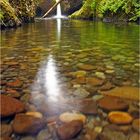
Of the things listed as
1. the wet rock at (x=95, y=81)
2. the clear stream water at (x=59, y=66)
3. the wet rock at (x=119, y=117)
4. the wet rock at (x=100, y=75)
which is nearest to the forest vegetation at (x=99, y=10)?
the clear stream water at (x=59, y=66)

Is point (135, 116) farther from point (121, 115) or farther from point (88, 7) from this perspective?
point (88, 7)

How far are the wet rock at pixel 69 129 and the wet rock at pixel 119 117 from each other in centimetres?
29

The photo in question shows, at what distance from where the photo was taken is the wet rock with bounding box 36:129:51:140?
2113 millimetres

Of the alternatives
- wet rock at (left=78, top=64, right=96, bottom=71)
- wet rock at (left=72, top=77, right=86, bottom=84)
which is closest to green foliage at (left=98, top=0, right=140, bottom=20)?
wet rock at (left=78, top=64, right=96, bottom=71)

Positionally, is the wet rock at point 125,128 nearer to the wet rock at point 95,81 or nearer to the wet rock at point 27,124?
the wet rock at point 27,124

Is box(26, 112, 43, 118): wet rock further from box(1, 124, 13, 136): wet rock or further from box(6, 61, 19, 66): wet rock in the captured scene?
box(6, 61, 19, 66): wet rock

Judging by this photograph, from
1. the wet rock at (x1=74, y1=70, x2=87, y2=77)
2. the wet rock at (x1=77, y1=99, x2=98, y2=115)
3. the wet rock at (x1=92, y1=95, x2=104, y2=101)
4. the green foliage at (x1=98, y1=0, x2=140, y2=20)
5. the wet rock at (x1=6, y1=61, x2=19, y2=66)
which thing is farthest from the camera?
the green foliage at (x1=98, y1=0, x2=140, y2=20)

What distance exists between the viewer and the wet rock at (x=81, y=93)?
3008mm

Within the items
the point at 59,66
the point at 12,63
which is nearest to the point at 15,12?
the point at 12,63

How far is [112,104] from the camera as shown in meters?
2.69

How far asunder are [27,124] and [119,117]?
79 centimetres

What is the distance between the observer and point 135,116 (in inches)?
96.1

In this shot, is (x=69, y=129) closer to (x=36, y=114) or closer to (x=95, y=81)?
(x=36, y=114)

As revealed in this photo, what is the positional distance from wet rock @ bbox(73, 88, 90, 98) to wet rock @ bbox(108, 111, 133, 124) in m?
0.55
